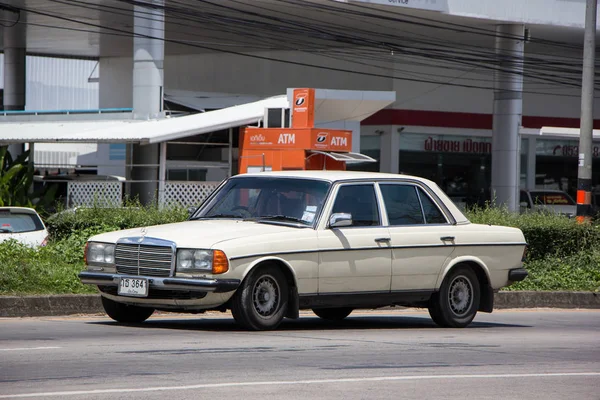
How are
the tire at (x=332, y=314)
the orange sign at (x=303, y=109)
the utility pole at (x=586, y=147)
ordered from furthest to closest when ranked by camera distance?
the orange sign at (x=303, y=109) < the utility pole at (x=586, y=147) < the tire at (x=332, y=314)

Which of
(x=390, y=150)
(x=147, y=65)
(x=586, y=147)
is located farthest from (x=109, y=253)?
(x=390, y=150)

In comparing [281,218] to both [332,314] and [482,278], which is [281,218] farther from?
[482,278]

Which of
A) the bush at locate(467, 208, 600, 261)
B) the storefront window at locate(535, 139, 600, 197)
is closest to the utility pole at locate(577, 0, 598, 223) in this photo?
the bush at locate(467, 208, 600, 261)

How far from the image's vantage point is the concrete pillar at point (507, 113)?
38.5 meters

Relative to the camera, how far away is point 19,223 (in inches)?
686

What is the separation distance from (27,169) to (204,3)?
37.4 ft

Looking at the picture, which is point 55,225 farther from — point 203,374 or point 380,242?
point 203,374

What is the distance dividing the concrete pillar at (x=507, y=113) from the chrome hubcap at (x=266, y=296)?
2906 centimetres

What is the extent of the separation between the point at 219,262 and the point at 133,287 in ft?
3.00

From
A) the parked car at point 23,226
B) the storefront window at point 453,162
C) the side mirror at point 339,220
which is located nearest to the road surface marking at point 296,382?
the side mirror at point 339,220

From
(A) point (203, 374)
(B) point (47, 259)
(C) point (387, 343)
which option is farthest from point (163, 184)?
(A) point (203, 374)

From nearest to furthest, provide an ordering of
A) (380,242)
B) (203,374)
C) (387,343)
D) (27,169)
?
(203,374) → (387,343) → (380,242) → (27,169)

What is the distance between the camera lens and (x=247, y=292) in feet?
32.9

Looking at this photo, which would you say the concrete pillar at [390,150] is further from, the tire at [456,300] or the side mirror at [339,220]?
the side mirror at [339,220]
